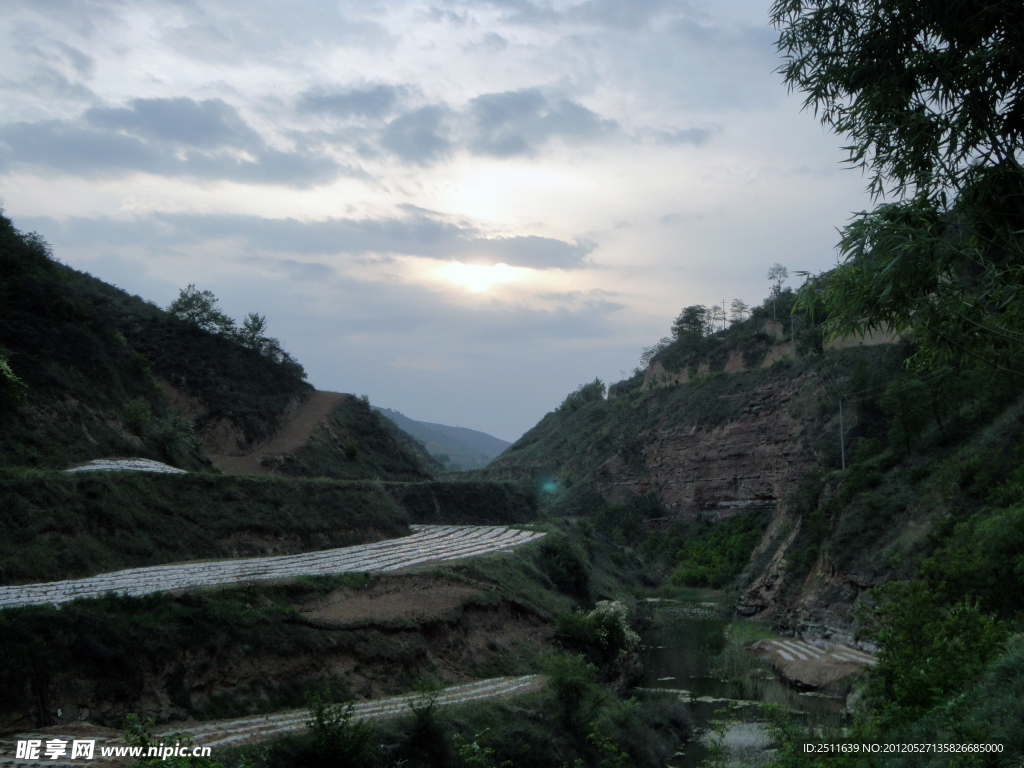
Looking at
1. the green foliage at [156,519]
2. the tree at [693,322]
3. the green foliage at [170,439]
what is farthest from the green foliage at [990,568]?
the tree at [693,322]

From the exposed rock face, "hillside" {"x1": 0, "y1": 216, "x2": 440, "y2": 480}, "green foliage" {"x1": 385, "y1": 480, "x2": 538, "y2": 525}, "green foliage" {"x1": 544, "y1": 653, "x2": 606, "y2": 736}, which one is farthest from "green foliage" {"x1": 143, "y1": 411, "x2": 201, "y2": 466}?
the exposed rock face

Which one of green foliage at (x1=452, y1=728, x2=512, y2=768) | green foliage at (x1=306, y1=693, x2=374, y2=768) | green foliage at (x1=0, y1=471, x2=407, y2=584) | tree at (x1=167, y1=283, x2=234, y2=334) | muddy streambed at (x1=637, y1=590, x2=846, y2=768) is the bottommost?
muddy streambed at (x1=637, y1=590, x2=846, y2=768)

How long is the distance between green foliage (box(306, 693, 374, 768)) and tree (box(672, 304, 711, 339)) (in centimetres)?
8746

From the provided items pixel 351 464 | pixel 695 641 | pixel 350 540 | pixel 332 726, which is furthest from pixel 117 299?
pixel 332 726

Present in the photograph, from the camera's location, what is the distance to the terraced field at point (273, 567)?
53.0 feet

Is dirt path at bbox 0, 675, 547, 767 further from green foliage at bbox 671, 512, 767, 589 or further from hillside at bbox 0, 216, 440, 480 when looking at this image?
green foliage at bbox 671, 512, 767, 589

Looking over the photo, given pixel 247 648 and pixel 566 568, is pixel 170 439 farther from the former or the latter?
pixel 247 648

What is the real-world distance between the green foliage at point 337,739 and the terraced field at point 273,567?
584 cm

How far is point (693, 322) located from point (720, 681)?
7541cm

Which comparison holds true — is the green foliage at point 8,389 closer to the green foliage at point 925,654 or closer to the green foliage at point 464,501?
the green foliage at point 464,501

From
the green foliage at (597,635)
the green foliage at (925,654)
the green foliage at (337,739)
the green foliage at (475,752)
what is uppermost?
the green foliage at (925,654)

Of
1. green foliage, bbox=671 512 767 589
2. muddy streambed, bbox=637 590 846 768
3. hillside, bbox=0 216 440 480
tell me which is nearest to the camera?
muddy streambed, bbox=637 590 846 768

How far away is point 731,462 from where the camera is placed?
207ft

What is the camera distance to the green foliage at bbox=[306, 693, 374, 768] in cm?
1277
